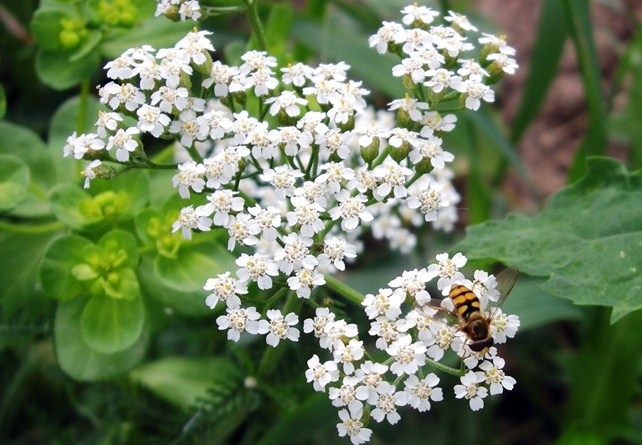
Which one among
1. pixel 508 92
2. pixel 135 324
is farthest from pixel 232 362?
pixel 508 92

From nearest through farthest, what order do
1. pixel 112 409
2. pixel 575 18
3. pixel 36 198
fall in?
pixel 36 198 < pixel 112 409 < pixel 575 18

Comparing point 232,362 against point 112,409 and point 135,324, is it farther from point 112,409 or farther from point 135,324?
point 135,324

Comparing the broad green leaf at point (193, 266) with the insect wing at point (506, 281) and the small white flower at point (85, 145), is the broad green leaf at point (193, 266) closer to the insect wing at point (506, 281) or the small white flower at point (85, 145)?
the small white flower at point (85, 145)

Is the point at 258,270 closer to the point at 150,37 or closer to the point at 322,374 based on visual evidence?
the point at 322,374

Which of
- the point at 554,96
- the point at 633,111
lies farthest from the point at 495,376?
the point at 554,96

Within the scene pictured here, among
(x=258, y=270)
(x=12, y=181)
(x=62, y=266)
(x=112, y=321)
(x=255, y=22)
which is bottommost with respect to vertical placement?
(x=112, y=321)

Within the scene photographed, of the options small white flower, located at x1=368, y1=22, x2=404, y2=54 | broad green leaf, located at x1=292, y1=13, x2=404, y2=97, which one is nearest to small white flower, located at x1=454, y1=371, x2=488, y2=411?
small white flower, located at x1=368, y1=22, x2=404, y2=54

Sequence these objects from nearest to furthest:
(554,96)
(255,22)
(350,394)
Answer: (350,394) < (255,22) < (554,96)

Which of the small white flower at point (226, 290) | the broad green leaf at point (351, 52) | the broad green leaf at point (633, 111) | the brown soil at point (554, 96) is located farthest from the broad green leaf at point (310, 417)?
the brown soil at point (554, 96)
